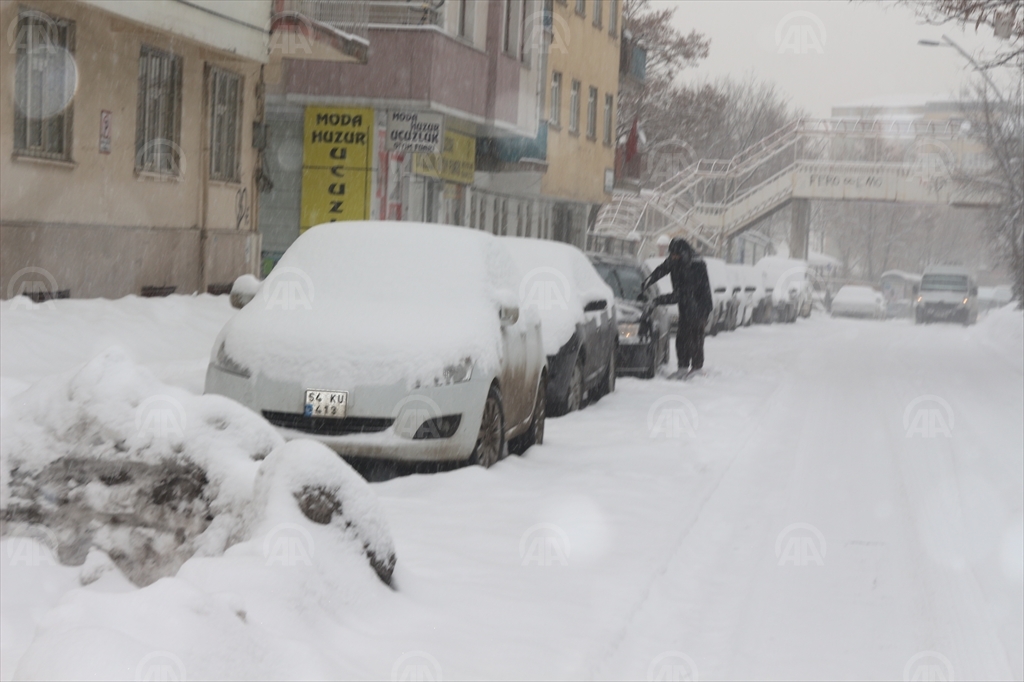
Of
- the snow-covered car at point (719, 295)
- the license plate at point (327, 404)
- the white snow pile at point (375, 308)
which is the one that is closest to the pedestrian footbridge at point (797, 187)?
the snow-covered car at point (719, 295)

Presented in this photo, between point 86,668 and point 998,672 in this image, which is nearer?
point 86,668

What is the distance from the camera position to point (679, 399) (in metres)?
15.7

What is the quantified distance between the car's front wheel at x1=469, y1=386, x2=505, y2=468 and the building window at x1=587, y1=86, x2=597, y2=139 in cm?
3456

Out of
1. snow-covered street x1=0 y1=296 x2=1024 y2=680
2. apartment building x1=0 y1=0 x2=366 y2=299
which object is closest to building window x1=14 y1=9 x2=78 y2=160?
apartment building x1=0 y1=0 x2=366 y2=299

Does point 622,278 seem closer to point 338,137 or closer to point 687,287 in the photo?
point 687,287

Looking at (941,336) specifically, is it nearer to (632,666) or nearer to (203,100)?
(203,100)

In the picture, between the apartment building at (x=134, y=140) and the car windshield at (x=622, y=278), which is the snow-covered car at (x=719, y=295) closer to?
the car windshield at (x=622, y=278)

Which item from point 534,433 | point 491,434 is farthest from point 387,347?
point 534,433

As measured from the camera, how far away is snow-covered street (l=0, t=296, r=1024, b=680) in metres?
4.73

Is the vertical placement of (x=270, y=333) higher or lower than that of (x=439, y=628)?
higher

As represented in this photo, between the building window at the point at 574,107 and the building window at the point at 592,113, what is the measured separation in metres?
1.47

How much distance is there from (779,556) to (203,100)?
15.0 meters

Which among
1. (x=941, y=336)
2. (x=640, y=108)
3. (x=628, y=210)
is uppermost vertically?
(x=640, y=108)

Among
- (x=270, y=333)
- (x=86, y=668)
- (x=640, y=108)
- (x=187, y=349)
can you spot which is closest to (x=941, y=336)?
(x=640, y=108)
